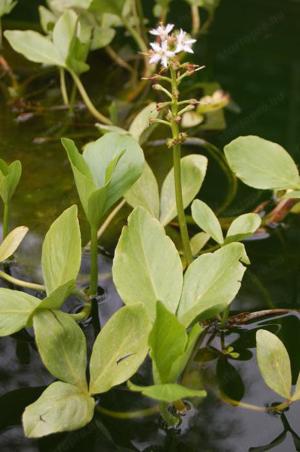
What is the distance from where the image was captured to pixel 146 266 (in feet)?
2.64

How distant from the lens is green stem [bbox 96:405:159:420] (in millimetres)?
802

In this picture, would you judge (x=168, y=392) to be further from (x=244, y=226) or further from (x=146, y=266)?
(x=244, y=226)

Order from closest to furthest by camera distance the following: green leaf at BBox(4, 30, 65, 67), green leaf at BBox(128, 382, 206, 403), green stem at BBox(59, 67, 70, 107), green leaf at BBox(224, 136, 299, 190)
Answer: green leaf at BBox(128, 382, 206, 403)
green leaf at BBox(224, 136, 299, 190)
green leaf at BBox(4, 30, 65, 67)
green stem at BBox(59, 67, 70, 107)

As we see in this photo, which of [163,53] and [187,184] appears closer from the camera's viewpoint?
[163,53]

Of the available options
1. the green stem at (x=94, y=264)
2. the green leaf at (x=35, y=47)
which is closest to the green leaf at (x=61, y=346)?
the green stem at (x=94, y=264)

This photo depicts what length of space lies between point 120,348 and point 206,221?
218 millimetres

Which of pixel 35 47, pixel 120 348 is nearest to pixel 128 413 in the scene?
pixel 120 348

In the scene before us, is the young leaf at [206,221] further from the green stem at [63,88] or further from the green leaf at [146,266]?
the green stem at [63,88]

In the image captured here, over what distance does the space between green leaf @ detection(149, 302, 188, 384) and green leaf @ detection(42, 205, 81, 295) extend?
14 centimetres

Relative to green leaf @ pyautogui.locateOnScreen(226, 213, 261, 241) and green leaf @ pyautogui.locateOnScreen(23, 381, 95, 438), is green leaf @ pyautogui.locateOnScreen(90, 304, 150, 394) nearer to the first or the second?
green leaf @ pyautogui.locateOnScreen(23, 381, 95, 438)

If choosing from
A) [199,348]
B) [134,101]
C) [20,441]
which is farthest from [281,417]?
[134,101]

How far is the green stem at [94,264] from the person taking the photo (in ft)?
3.02

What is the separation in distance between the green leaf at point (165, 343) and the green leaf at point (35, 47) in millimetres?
761

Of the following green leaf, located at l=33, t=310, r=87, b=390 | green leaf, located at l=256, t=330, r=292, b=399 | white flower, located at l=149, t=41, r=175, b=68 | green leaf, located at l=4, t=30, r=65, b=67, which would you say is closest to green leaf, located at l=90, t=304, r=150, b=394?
green leaf, located at l=33, t=310, r=87, b=390
